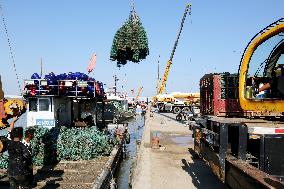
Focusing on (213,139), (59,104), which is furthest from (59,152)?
(213,139)

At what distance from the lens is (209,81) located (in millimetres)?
11930

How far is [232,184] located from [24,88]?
11.4m

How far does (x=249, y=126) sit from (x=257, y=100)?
3.90 feet

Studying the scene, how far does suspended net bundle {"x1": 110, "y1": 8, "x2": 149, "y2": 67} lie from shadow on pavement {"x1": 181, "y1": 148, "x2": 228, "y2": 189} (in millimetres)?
4529

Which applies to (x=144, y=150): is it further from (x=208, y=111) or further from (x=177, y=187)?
(x=177, y=187)

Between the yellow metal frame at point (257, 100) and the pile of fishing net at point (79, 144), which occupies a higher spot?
the yellow metal frame at point (257, 100)

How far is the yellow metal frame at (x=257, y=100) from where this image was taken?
816cm

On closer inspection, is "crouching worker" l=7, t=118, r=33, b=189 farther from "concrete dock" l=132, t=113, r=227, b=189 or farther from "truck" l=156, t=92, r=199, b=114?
"truck" l=156, t=92, r=199, b=114

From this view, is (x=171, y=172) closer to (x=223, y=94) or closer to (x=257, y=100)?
(x=223, y=94)

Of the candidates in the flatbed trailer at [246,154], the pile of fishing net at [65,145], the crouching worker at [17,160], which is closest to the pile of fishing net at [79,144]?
the pile of fishing net at [65,145]

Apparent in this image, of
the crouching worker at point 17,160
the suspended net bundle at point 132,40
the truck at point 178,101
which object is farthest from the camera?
the truck at point 178,101

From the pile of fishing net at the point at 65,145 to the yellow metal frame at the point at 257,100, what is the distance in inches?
292

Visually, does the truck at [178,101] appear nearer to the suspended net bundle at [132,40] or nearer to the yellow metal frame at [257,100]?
the suspended net bundle at [132,40]

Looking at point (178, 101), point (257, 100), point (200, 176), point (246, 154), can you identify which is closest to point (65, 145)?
point (200, 176)
